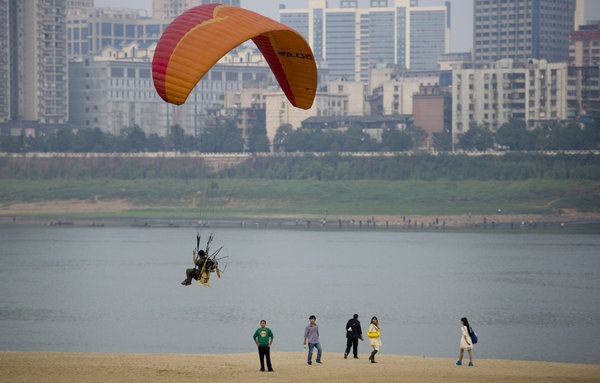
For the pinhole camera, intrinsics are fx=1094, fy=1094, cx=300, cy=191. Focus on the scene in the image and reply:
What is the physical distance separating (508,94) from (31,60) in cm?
7585

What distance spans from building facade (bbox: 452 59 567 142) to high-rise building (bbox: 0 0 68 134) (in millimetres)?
66021

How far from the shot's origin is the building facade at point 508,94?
150 metres

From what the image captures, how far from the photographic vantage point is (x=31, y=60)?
176 m

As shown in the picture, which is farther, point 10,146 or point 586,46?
point 586,46

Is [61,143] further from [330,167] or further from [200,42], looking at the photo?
[200,42]

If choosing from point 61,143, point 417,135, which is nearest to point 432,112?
point 417,135

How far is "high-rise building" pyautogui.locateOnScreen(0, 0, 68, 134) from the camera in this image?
171m

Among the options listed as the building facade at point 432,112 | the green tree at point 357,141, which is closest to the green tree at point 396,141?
the green tree at point 357,141

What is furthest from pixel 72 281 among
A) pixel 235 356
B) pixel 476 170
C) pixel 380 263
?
pixel 476 170

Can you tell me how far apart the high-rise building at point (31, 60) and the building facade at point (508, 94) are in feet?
217

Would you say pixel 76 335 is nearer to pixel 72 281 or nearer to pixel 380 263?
pixel 72 281

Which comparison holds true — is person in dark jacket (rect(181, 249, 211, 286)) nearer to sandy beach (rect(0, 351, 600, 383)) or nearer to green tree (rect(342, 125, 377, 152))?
sandy beach (rect(0, 351, 600, 383))

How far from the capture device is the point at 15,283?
61500 millimetres

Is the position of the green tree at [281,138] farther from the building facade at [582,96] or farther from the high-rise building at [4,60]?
the high-rise building at [4,60]
